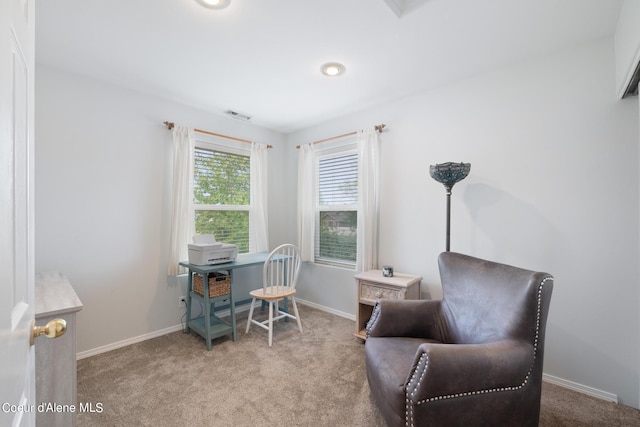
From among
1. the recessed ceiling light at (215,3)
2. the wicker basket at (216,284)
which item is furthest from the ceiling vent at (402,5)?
the wicker basket at (216,284)

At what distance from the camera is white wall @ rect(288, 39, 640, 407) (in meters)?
1.81

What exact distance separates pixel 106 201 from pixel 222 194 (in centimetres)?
112

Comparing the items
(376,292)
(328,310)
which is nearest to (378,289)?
(376,292)

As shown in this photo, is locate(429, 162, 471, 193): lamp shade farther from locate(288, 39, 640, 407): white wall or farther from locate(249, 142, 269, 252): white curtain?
locate(249, 142, 269, 252): white curtain

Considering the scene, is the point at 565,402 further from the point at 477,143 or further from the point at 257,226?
the point at 257,226

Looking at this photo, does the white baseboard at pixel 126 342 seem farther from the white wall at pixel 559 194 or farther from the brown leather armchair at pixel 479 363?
the white wall at pixel 559 194

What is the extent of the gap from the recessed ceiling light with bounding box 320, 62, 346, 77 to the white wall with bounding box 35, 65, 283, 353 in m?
1.61

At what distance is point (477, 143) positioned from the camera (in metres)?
2.37

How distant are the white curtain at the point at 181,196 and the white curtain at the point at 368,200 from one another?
69.9 inches

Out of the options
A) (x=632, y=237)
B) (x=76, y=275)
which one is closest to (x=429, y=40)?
(x=632, y=237)

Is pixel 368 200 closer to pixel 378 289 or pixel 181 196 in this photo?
pixel 378 289

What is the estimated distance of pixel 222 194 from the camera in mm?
3332

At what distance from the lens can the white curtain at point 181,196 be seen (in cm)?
280

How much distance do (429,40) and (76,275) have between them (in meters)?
3.24
